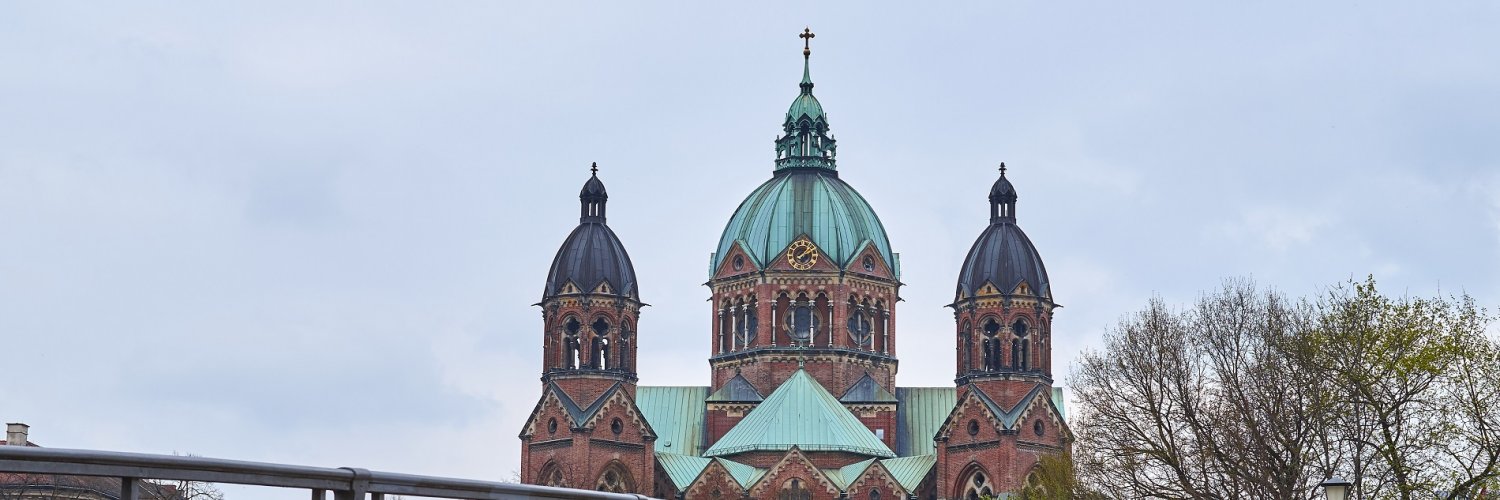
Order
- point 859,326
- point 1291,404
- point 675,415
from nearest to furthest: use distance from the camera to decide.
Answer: point 1291,404
point 859,326
point 675,415

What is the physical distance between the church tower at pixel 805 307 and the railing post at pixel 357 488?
3203 inches

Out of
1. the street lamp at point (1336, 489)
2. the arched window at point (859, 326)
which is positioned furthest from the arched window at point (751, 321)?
the street lamp at point (1336, 489)

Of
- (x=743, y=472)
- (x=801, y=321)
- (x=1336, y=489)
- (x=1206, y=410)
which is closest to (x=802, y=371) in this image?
(x=801, y=321)

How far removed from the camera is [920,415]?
322 feet

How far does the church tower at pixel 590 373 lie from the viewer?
289 ft

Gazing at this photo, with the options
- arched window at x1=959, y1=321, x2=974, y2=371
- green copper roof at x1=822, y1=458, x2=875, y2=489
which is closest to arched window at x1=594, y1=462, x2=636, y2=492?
green copper roof at x1=822, y1=458, x2=875, y2=489

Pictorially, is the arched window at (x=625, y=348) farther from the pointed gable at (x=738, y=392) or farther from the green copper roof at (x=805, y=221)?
the green copper roof at (x=805, y=221)

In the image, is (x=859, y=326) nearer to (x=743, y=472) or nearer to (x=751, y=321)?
(x=751, y=321)

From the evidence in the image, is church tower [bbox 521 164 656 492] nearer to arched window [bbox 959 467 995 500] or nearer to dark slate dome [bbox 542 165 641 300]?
dark slate dome [bbox 542 165 641 300]

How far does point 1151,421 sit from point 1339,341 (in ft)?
18.7

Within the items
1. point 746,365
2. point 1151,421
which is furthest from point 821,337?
point 1151,421

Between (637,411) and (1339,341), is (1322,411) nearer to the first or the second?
(1339,341)

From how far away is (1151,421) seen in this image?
47.8 meters

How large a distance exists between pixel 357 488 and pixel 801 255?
270 ft
